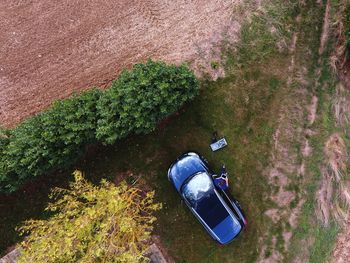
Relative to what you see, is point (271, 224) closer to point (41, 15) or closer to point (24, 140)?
point (24, 140)

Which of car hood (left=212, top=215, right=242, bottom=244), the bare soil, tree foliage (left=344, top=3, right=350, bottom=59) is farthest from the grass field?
the bare soil

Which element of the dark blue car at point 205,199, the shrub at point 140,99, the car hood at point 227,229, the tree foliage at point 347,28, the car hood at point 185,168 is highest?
the shrub at point 140,99

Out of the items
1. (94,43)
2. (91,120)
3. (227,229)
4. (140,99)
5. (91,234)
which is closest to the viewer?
(91,234)

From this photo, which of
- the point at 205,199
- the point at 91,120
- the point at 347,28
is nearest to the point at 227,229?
the point at 205,199

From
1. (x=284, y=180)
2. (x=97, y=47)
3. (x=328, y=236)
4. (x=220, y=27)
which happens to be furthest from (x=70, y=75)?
(x=328, y=236)

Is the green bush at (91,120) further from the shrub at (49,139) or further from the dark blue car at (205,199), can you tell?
the dark blue car at (205,199)

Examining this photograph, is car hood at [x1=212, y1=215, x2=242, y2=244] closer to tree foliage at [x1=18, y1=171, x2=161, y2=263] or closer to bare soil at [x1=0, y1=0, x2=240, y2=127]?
tree foliage at [x1=18, y1=171, x2=161, y2=263]

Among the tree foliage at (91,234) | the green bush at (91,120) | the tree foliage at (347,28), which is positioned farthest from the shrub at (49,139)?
the tree foliage at (347,28)

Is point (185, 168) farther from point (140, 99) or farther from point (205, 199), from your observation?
point (140, 99)
